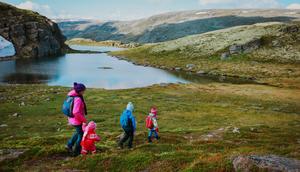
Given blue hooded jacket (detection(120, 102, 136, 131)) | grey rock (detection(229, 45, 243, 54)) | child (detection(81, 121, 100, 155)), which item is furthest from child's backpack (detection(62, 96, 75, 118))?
grey rock (detection(229, 45, 243, 54))

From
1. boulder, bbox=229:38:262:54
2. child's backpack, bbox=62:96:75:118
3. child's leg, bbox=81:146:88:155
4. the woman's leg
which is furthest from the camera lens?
boulder, bbox=229:38:262:54

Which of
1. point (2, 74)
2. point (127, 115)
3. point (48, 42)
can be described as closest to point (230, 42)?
point (48, 42)

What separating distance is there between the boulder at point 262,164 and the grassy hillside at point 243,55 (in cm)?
9174

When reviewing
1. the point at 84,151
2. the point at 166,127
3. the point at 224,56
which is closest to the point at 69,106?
the point at 84,151

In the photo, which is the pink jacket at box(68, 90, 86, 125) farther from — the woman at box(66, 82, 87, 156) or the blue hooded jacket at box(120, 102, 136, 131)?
the blue hooded jacket at box(120, 102, 136, 131)

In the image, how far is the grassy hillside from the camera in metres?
123

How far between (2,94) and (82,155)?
48.3 m

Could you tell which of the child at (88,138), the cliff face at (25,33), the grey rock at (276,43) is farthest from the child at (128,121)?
the grey rock at (276,43)

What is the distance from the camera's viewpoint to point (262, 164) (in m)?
13.3

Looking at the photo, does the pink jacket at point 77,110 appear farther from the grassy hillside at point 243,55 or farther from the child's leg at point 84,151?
the grassy hillside at point 243,55

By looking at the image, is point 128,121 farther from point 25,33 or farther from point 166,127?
point 25,33

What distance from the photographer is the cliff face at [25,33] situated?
159875 mm

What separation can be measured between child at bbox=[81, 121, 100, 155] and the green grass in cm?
91

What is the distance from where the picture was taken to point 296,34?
169750 millimetres
